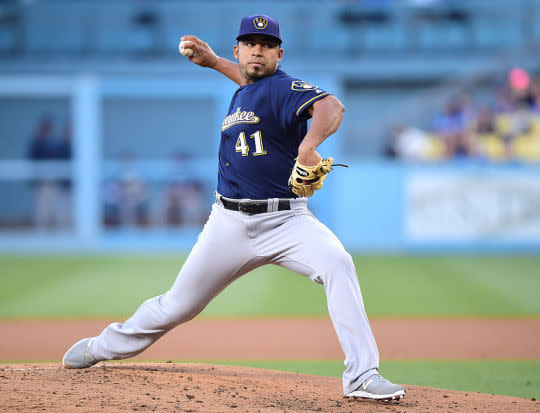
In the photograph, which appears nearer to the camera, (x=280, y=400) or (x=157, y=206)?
(x=280, y=400)

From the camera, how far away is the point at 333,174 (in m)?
15.4

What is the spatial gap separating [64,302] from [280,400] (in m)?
5.52

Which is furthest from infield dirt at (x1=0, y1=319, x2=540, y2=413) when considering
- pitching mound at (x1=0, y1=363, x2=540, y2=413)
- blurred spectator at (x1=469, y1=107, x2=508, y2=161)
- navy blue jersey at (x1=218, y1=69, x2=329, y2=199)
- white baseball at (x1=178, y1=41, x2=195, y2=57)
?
blurred spectator at (x1=469, y1=107, x2=508, y2=161)

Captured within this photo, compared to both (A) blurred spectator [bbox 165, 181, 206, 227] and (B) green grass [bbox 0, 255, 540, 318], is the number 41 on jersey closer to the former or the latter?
(B) green grass [bbox 0, 255, 540, 318]

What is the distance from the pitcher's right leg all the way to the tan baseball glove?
1.56 ft

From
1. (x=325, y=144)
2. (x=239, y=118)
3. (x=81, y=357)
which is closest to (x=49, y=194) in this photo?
(x=325, y=144)

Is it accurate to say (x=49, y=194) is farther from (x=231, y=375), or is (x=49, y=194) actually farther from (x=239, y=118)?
(x=239, y=118)

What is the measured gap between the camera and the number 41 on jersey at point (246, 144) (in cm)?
441

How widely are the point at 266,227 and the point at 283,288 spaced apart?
6.48m

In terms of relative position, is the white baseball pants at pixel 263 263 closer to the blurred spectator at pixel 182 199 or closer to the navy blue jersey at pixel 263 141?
the navy blue jersey at pixel 263 141

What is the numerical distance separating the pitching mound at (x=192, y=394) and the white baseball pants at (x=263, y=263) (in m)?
0.21

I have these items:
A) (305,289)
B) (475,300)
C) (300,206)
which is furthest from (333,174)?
(300,206)

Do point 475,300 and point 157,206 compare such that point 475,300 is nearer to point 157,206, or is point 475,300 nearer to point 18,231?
point 157,206

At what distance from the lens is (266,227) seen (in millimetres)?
4430
